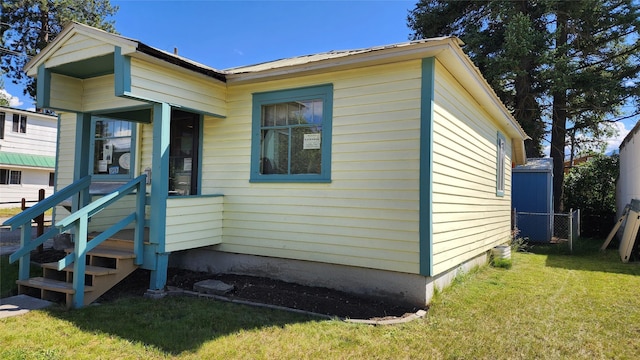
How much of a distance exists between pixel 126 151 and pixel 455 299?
644 cm

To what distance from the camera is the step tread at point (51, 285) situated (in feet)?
15.4

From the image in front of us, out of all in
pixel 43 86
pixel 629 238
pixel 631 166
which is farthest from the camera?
pixel 631 166

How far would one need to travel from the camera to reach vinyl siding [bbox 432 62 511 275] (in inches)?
207

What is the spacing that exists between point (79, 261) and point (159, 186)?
1.26 meters

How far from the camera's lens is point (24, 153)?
21562 millimetres

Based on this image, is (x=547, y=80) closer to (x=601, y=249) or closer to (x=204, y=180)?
(x=601, y=249)

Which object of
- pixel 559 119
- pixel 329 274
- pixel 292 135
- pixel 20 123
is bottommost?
pixel 329 274

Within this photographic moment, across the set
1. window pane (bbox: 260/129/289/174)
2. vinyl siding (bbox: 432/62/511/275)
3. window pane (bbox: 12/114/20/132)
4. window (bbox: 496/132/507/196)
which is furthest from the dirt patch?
window pane (bbox: 12/114/20/132)

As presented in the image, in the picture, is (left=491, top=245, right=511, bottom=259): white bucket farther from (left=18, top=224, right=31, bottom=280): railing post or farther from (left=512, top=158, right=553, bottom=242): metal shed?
(left=18, top=224, right=31, bottom=280): railing post

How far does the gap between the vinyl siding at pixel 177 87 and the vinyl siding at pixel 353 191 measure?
1.57 feet

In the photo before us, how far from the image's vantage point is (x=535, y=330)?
430 centimetres

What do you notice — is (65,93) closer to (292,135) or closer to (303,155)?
(292,135)

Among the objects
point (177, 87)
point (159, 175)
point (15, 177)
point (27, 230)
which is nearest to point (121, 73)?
point (177, 87)

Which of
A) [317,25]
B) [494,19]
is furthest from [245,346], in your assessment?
[494,19]
